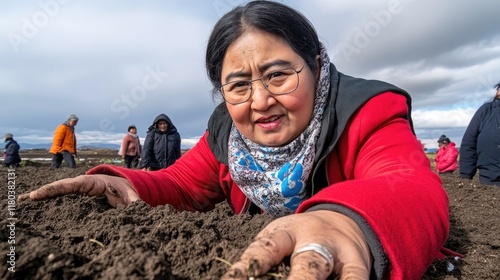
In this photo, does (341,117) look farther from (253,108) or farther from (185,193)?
(185,193)

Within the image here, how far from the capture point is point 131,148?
1222 centimetres

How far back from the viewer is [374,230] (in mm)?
1095

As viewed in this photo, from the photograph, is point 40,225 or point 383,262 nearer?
point 383,262

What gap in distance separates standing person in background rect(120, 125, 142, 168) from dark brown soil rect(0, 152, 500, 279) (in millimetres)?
10091

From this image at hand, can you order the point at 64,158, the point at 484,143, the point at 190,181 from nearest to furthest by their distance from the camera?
1. the point at 190,181
2. the point at 484,143
3. the point at 64,158

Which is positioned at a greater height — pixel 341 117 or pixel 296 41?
pixel 296 41

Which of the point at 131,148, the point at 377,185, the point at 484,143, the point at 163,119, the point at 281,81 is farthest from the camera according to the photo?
the point at 131,148

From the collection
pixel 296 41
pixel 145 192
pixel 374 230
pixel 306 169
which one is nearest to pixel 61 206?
pixel 145 192

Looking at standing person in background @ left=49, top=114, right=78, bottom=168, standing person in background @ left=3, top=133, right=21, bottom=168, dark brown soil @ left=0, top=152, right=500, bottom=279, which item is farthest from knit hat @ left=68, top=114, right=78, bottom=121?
dark brown soil @ left=0, top=152, right=500, bottom=279

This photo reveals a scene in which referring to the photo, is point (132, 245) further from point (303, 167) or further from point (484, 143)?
point (484, 143)

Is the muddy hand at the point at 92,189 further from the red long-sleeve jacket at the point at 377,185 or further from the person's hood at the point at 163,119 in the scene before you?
the person's hood at the point at 163,119

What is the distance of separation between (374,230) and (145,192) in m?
1.49

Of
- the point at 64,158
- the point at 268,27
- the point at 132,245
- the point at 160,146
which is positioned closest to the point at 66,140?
the point at 64,158

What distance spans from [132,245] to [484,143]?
214 inches
